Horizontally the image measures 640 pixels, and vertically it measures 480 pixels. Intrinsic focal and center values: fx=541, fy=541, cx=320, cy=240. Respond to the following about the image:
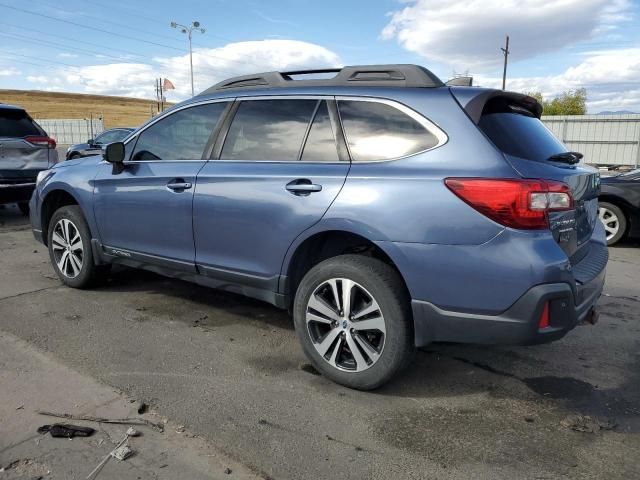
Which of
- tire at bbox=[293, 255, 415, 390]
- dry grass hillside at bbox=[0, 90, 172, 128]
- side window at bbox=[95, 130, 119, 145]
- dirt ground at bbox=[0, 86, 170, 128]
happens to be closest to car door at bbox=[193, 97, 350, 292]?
tire at bbox=[293, 255, 415, 390]

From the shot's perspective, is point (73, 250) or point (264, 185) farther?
point (73, 250)

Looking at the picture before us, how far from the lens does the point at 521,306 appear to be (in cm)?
261

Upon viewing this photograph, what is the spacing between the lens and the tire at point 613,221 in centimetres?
756

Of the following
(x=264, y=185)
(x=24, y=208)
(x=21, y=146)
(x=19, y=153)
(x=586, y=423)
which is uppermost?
(x=21, y=146)

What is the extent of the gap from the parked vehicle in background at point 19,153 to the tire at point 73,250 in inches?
158

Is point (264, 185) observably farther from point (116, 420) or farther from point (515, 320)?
point (515, 320)

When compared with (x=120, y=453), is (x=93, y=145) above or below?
above

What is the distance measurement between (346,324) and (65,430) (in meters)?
1.54

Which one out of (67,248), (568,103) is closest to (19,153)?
(67,248)

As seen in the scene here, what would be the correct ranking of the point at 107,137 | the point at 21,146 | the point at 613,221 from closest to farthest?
1. the point at 613,221
2. the point at 21,146
3. the point at 107,137

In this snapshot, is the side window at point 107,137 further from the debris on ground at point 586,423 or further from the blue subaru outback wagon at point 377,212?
the debris on ground at point 586,423

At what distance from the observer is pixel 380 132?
121 inches

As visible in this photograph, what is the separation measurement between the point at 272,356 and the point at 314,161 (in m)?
1.34

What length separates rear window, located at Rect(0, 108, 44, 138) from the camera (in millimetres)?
8516
